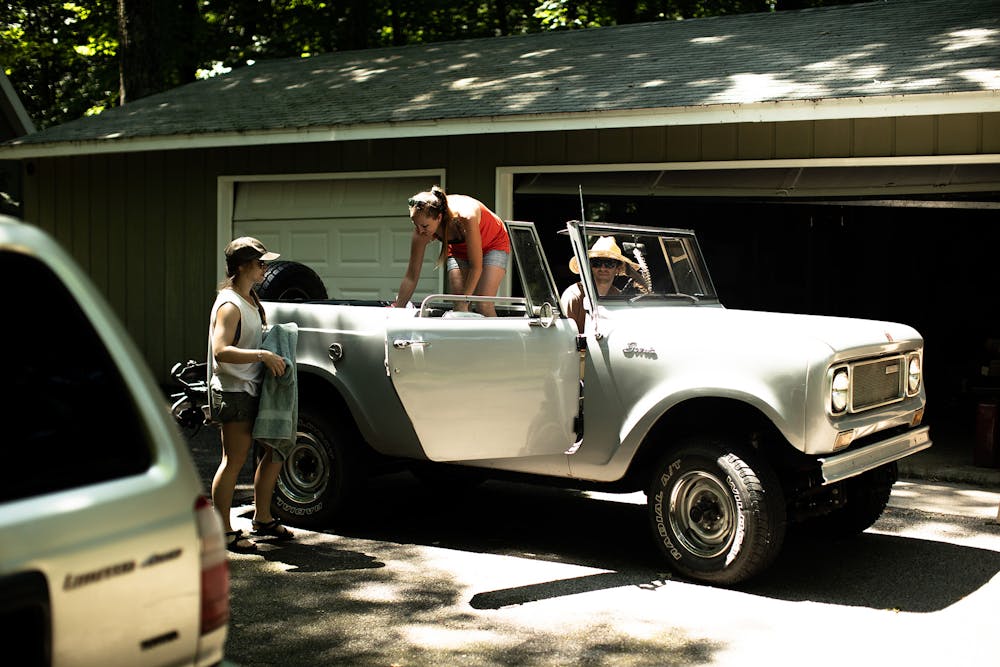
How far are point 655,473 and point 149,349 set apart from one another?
9871 millimetres

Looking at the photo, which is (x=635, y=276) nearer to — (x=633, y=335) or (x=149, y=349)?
(x=633, y=335)

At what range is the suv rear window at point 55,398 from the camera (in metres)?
2.40

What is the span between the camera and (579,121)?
1052 centimetres

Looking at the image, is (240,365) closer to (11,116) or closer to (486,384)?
(486,384)

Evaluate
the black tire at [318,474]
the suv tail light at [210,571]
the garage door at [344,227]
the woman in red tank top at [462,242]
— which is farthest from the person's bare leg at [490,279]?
the garage door at [344,227]

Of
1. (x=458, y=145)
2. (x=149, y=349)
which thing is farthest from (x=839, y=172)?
(x=149, y=349)

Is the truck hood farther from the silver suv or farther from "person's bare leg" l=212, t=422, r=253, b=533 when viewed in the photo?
the silver suv

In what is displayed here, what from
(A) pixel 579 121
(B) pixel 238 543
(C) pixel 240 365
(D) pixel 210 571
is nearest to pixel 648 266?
(C) pixel 240 365

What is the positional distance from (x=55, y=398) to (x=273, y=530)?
172 inches

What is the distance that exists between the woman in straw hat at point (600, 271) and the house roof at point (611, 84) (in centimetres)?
362

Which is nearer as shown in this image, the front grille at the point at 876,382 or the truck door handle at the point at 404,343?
the front grille at the point at 876,382

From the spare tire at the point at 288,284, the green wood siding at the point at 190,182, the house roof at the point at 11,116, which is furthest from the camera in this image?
the house roof at the point at 11,116

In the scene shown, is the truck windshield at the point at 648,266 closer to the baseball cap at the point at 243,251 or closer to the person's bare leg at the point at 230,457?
the baseball cap at the point at 243,251

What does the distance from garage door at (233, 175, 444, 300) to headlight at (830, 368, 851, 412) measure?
7.39 m
